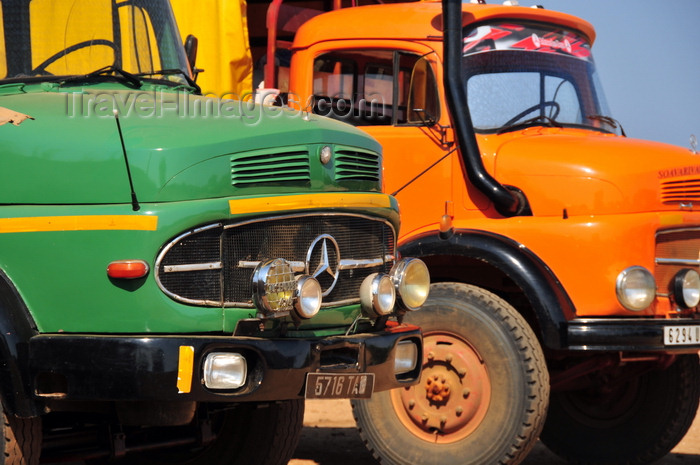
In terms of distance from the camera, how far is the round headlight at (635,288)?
712 centimetres

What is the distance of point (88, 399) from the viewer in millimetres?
4723

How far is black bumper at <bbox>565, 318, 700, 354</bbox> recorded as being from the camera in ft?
23.1

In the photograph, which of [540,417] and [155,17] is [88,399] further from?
[540,417]

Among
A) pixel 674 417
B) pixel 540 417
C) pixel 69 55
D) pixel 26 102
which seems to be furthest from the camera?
pixel 674 417

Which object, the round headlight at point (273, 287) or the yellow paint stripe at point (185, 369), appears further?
the round headlight at point (273, 287)

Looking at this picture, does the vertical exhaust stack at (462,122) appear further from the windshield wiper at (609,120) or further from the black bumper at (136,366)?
the black bumper at (136,366)

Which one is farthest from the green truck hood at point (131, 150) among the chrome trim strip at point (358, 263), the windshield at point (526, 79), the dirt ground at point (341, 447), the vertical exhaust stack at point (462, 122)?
the dirt ground at point (341, 447)

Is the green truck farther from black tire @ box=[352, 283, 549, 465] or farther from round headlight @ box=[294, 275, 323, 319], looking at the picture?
black tire @ box=[352, 283, 549, 465]

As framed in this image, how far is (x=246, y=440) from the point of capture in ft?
20.6

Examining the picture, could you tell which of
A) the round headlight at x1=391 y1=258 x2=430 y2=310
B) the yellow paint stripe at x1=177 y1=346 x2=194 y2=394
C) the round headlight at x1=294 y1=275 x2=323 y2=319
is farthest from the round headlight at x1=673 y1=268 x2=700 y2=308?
the yellow paint stripe at x1=177 y1=346 x2=194 y2=394

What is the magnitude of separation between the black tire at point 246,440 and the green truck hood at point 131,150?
151 centimetres

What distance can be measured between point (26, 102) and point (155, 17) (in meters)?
1.52

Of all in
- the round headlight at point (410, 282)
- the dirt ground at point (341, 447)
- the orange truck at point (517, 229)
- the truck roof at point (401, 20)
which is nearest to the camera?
the round headlight at point (410, 282)

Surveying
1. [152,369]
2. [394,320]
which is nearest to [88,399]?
[152,369]
